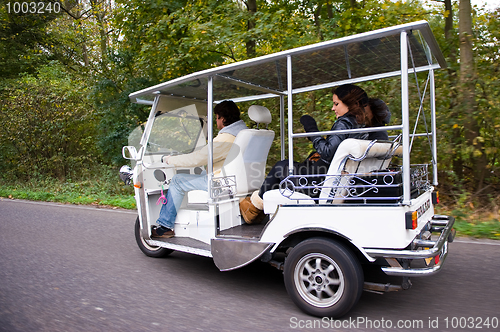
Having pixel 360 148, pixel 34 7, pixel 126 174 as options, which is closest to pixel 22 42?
pixel 34 7

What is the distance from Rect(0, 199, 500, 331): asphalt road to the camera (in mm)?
3137

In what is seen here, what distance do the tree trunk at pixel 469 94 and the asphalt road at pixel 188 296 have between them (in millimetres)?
2535

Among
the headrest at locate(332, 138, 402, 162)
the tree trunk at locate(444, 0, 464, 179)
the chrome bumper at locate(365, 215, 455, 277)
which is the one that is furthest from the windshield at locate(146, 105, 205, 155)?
the tree trunk at locate(444, 0, 464, 179)

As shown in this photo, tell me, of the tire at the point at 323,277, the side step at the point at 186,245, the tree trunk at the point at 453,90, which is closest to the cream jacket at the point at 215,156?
the side step at the point at 186,245

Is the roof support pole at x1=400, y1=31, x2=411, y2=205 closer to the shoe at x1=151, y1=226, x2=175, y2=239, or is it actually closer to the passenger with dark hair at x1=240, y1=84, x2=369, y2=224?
the passenger with dark hair at x1=240, y1=84, x2=369, y2=224

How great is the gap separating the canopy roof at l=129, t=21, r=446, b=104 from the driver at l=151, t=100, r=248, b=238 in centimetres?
42

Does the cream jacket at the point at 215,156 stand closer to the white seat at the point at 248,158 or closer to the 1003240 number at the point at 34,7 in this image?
the white seat at the point at 248,158

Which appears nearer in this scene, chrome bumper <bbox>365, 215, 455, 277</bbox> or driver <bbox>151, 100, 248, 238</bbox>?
chrome bumper <bbox>365, 215, 455, 277</bbox>

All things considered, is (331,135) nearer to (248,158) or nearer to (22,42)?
(248,158)

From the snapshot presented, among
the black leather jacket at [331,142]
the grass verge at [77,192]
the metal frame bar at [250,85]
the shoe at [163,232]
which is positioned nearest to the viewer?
the black leather jacket at [331,142]

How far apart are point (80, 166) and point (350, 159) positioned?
14.3 metres

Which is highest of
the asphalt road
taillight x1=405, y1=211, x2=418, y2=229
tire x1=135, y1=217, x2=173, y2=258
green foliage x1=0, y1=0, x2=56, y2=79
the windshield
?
green foliage x1=0, y1=0, x2=56, y2=79

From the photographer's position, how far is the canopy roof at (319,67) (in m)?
3.31

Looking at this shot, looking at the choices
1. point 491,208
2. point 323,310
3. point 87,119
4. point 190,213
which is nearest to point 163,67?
point 87,119
